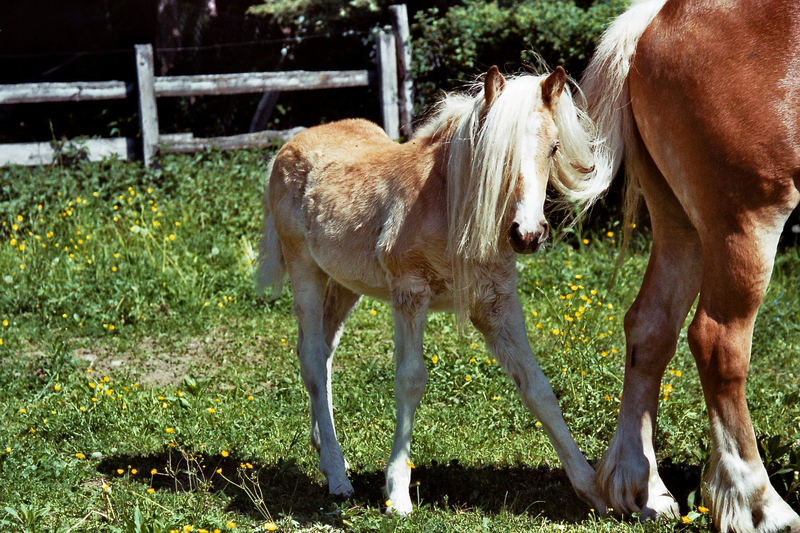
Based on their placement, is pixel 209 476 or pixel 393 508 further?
pixel 209 476

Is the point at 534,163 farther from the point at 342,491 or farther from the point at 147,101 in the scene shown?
the point at 147,101

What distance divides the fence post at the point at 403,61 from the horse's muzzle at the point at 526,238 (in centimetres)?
681

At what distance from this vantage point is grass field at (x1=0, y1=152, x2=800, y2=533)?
3992 mm

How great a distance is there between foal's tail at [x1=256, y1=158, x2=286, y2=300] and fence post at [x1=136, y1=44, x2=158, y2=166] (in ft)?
15.9

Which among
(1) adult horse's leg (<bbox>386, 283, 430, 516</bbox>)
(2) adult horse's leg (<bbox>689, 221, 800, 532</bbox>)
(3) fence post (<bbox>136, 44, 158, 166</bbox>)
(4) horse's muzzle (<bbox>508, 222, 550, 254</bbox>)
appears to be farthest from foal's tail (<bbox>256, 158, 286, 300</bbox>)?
(3) fence post (<bbox>136, 44, 158, 166</bbox>)

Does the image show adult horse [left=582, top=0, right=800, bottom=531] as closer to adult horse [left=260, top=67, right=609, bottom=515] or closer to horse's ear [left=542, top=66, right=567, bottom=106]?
adult horse [left=260, top=67, right=609, bottom=515]

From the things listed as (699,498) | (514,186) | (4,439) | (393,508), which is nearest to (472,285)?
(514,186)

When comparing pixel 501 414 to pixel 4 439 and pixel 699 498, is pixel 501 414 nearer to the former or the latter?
pixel 699 498

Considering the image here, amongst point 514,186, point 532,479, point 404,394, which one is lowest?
point 532,479

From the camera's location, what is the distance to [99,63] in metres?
12.8

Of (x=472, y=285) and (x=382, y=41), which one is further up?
(x=382, y=41)

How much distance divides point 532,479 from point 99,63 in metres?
10.6

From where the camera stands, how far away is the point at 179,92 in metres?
9.62

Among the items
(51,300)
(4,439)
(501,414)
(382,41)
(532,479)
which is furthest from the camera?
(382,41)
